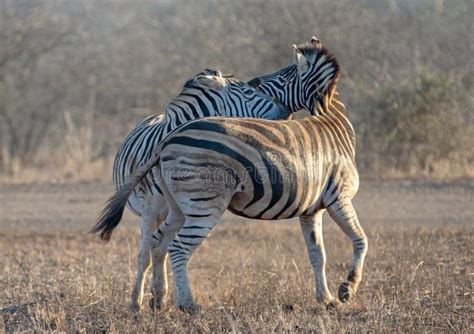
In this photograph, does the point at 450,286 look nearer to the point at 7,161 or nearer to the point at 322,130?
the point at 322,130

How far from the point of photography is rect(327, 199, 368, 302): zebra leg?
7.40m

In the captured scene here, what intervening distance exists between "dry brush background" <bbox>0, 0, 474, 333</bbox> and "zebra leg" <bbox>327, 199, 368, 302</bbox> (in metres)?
0.14

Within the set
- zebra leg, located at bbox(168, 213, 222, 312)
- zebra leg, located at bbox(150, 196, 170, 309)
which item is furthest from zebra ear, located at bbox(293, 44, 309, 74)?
zebra leg, located at bbox(168, 213, 222, 312)

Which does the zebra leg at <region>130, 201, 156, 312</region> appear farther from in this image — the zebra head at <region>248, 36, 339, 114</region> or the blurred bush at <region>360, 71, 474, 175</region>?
the blurred bush at <region>360, 71, 474, 175</region>

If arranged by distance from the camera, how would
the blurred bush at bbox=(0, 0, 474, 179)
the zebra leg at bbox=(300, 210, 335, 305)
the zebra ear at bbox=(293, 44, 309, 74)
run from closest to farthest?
the zebra leg at bbox=(300, 210, 335, 305), the zebra ear at bbox=(293, 44, 309, 74), the blurred bush at bbox=(0, 0, 474, 179)

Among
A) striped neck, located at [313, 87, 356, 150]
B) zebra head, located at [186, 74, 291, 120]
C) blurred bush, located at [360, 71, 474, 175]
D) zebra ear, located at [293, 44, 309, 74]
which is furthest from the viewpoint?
blurred bush, located at [360, 71, 474, 175]

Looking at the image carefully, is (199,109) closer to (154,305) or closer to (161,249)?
(161,249)

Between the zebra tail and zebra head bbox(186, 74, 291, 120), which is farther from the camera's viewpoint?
zebra head bbox(186, 74, 291, 120)

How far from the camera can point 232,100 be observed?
8.27 m

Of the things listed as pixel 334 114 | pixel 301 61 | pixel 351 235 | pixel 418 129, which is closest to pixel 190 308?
pixel 351 235

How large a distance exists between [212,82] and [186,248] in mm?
1935

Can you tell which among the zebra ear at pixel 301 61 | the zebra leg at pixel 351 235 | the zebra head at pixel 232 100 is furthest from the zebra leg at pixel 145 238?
the zebra ear at pixel 301 61

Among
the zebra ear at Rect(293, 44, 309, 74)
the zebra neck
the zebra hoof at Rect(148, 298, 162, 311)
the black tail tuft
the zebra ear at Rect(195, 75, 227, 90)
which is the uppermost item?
the zebra ear at Rect(293, 44, 309, 74)

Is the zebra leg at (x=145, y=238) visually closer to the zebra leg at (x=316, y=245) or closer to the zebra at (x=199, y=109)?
the zebra at (x=199, y=109)
